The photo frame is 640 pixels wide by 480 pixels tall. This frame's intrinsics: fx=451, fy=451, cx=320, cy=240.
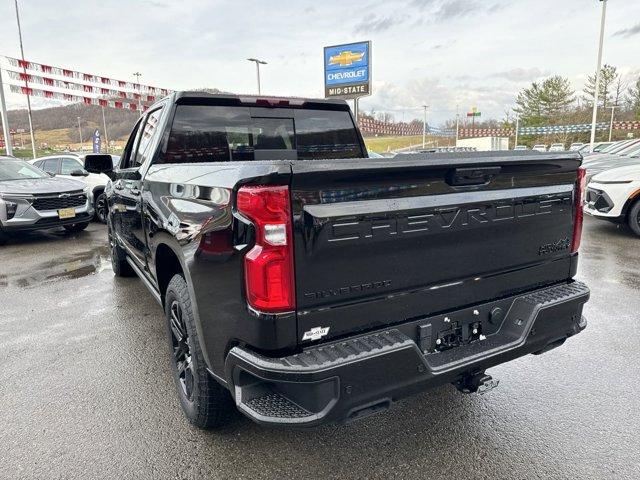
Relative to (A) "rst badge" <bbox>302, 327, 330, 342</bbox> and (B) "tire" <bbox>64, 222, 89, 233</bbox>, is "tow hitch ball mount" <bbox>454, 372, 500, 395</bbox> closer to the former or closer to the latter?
(A) "rst badge" <bbox>302, 327, 330, 342</bbox>

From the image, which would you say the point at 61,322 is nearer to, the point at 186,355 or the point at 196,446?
the point at 186,355

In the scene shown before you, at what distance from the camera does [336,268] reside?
1861 millimetres

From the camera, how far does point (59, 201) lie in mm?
8406

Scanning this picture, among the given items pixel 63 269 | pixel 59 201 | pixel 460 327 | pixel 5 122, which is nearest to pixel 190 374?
pixel 460 327

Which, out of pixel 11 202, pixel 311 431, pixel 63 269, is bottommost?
pixel 63 269

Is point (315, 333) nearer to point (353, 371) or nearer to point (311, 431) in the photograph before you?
point (353, 371)

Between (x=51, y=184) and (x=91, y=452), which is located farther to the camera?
(x=51, y=184)

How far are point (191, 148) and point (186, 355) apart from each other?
1.55 metres

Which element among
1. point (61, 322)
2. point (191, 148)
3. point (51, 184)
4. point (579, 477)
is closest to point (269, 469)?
point (579, 477)

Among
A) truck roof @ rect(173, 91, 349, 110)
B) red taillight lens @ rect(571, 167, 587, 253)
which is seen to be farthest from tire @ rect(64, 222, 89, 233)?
red taillight lens @ rect(571, 167, 587, 253)

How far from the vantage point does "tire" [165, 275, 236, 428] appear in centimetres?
235

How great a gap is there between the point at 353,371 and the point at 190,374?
128 centimetres

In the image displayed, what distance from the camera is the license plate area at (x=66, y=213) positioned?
8417 mm

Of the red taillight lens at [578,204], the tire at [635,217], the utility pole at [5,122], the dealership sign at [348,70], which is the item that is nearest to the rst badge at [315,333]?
the red taillight lens at [578,204]
